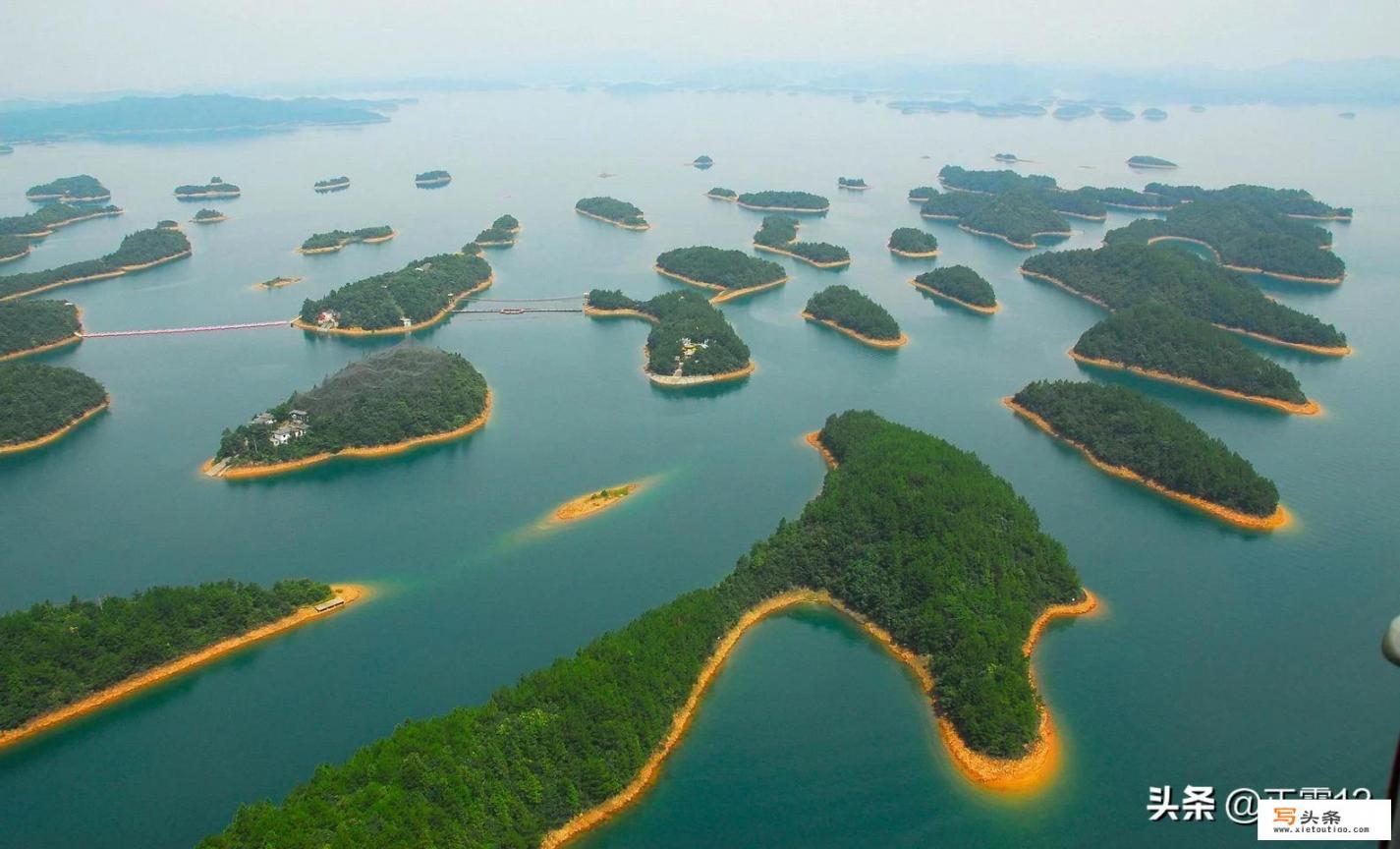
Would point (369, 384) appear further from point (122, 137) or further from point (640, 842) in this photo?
point (122, 137)

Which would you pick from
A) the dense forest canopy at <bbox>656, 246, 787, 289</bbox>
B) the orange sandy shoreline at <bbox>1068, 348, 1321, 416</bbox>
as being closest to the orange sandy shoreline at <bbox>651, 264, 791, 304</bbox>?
the dense forest canopy at <bbox>656, 246, 787, 289</bbox>

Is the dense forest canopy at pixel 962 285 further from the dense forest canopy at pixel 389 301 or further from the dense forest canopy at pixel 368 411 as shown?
the dense forest canopy at pixel 368 411

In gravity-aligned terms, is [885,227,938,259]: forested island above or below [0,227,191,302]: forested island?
above

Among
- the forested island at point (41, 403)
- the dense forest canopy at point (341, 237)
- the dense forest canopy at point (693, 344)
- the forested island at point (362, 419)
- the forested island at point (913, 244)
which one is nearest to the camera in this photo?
the forested island at point (362, 419)

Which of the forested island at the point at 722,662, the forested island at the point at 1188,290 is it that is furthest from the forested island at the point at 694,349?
the forested island at the point at 1188,290

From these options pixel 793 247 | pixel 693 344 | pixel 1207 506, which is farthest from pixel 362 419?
pixel 793 247

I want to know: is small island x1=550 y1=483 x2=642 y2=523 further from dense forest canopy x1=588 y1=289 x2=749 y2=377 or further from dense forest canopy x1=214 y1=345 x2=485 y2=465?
dense forest canopy x1=588 y1=289 x2=749 y2=377
